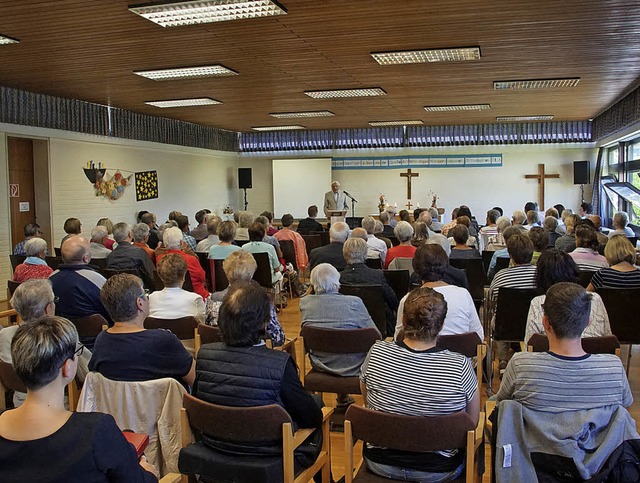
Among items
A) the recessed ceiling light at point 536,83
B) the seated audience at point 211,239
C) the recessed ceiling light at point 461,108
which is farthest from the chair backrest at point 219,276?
the recessed ceiling light at point 461,108

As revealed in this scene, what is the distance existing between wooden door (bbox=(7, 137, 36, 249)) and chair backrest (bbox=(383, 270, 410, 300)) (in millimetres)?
7029

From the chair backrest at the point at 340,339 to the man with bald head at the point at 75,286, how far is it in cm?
169

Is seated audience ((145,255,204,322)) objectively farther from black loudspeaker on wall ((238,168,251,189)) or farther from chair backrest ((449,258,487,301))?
black loudspeaker on wall ((238,168,251,189))

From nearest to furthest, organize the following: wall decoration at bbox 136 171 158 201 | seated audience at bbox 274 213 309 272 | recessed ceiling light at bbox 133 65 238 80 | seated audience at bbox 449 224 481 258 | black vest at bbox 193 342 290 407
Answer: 1. black vest at bbox 193 342 290 407
2. seated audience at bbox 449 224 481 258
3. recessed ceiling light at bbox 133 65 238 80
4. seated audience at bbox 274 213 309 272
5. wall decoration at bbox 136 171 158 201

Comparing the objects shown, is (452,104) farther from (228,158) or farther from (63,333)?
(63,333)

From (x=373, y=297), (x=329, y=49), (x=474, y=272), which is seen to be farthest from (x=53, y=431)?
(x=329, y=49)

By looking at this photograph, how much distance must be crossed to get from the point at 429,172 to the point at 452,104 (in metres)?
5.15

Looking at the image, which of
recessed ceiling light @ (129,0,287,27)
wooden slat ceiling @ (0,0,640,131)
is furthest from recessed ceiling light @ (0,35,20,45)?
recessed ceiling light @ (129,0,287,27)

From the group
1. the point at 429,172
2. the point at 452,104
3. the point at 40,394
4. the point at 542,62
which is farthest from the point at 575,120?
the point at 40,394

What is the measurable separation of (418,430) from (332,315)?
169cm

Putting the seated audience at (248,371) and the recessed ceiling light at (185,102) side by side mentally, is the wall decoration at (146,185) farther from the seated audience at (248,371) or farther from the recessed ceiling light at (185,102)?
the seated audience at (248,371)

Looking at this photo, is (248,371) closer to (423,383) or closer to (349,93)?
(423,383)

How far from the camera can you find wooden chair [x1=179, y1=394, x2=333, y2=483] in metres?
2.34

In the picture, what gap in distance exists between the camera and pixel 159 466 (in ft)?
9.16
